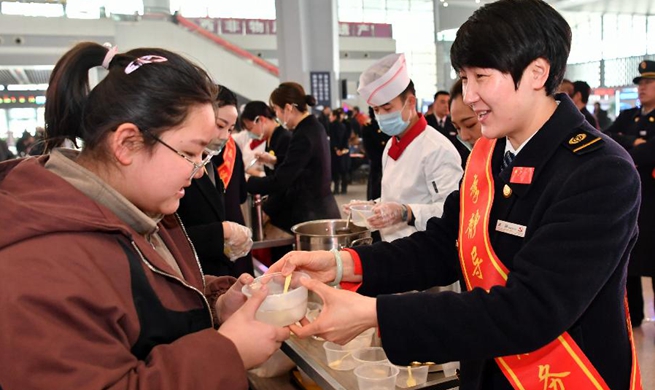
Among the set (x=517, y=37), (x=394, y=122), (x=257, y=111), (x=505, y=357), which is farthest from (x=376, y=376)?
(x=257, y=111)

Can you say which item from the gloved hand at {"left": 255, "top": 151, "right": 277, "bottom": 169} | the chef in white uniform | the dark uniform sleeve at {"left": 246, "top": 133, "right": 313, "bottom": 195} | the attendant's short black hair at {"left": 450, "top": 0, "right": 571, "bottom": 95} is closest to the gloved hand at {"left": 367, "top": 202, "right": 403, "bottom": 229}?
the chef in white uniform

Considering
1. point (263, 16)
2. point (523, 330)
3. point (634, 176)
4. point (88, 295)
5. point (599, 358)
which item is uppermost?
point (263, 16)

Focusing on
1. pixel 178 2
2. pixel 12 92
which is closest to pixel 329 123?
pixel 178 2

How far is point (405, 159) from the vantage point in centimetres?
247

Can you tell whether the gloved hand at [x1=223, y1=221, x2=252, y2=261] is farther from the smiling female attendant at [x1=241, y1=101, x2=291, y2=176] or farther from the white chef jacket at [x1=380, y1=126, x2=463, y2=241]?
the smiling female attendant at [x1=241, y1=101, x2=291, y2=176]

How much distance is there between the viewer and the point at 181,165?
1.06 m

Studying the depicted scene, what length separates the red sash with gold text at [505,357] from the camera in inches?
41.8

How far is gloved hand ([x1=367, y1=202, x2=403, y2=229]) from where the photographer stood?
2.14 metres

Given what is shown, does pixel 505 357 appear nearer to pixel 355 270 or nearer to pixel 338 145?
pixel 355 270

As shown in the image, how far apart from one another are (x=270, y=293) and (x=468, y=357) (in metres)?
0.44

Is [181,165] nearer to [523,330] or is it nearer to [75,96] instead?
[75,96]

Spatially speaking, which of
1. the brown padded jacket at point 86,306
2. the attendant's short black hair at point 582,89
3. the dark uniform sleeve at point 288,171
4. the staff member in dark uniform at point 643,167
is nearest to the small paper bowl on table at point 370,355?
the brown padded jacket at point 86,306

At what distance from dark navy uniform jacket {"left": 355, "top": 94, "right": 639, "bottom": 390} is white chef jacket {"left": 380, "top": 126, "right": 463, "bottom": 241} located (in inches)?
44.5

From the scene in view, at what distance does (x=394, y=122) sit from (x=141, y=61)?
164cm
